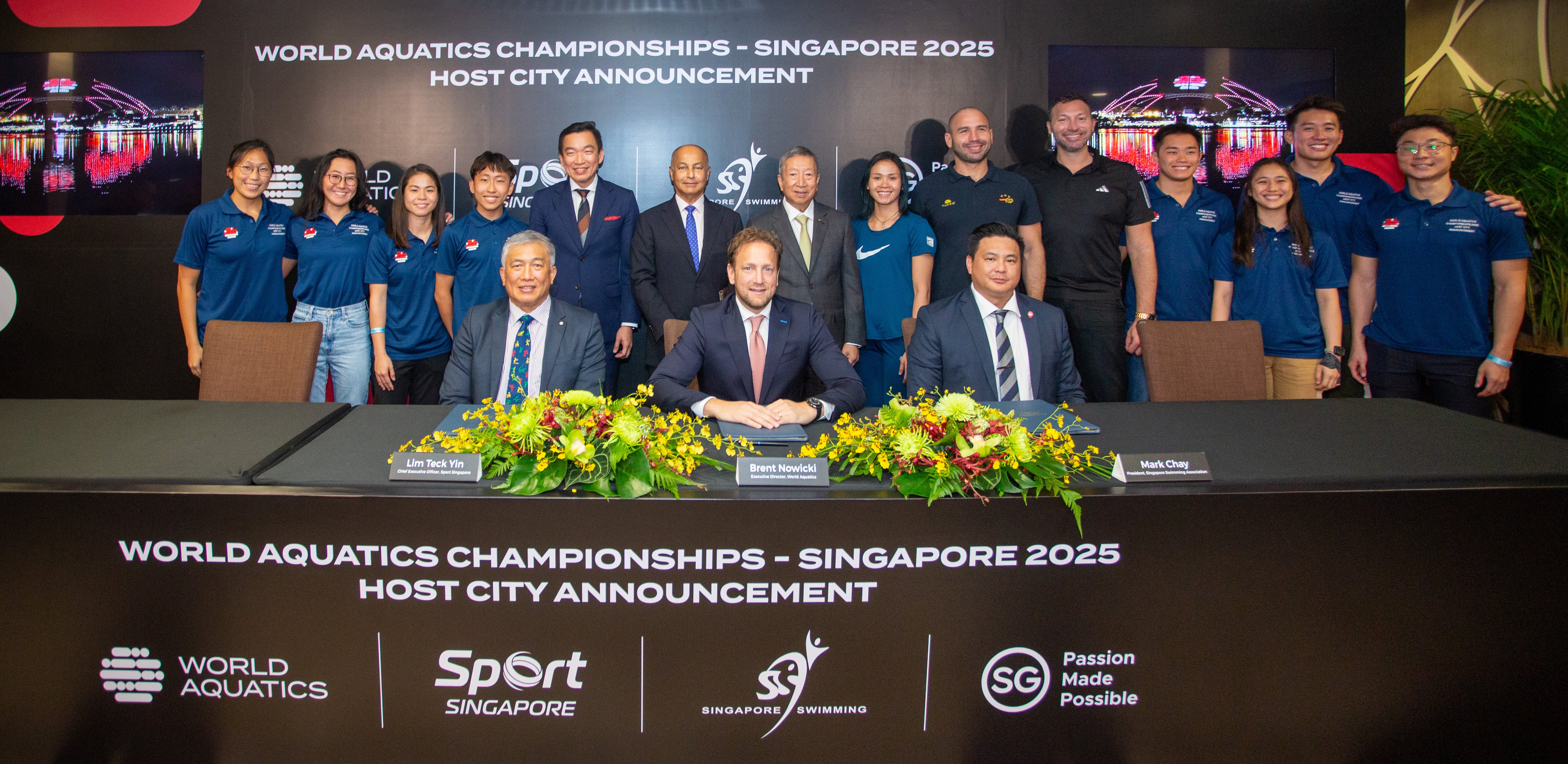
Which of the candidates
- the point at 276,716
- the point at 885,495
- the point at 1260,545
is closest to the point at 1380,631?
the point at 1260,545

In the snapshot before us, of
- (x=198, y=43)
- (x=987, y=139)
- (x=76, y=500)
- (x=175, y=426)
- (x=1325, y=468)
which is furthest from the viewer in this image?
(x=198, y=43)

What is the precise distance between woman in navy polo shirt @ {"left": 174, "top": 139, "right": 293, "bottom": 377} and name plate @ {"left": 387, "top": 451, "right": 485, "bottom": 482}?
8.63ft

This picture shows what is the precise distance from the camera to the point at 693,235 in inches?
150

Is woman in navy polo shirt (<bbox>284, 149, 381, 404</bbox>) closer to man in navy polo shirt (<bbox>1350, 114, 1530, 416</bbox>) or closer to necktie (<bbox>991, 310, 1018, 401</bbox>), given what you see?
necktie (<bbox>991, 310, 1018, 401</bbox>)

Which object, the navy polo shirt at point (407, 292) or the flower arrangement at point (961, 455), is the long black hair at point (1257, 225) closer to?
the flower arrangement at point (961, 455)

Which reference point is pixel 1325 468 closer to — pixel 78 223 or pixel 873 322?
pixel 873 322

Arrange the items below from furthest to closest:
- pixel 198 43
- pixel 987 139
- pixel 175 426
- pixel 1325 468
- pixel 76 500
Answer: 1. pixel 198 43
2. pixel 987 139
3. pixel 175 426
4. pixel 1325 468
5. pixel 76 500

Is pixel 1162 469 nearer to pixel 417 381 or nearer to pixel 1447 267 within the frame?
pixel 1447 267

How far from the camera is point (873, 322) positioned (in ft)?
12.5

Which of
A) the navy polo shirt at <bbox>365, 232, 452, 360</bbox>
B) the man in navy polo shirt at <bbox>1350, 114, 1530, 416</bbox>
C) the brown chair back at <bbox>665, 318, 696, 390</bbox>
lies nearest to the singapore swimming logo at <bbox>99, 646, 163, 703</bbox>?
the brown chair back at <bbox>665, 318, 696, 390</bbox>

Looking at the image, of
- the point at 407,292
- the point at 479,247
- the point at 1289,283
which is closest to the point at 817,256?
the point at 479,247

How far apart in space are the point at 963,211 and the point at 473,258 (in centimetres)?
208

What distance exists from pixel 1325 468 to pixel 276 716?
81.5 inches

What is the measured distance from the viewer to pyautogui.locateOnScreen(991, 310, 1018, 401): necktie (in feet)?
9.11
